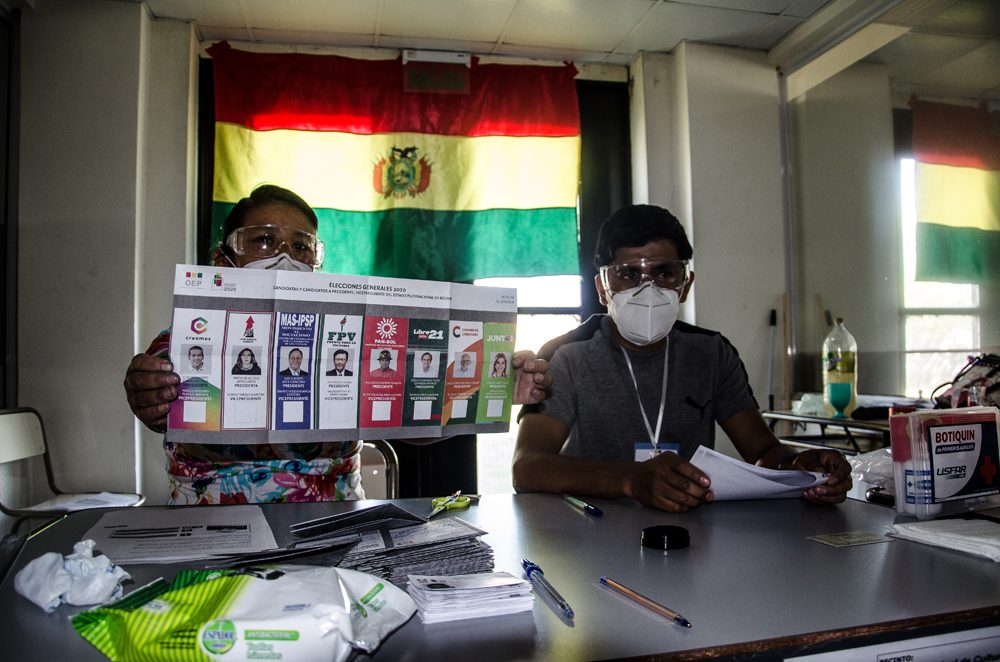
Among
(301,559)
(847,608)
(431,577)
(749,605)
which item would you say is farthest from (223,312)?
(847,608)

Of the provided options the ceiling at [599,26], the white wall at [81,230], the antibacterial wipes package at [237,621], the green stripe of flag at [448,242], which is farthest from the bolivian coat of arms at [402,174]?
the antibacterial wipes package at [237,621]

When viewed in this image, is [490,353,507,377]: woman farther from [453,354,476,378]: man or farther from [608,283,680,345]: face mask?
[608,283,680,345]: face mask

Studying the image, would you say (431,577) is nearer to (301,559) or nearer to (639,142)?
(301,559)

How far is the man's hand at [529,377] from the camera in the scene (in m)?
1.41

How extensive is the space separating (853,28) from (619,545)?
3.24 metres

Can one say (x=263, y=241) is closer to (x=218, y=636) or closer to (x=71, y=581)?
(x=71, y=581)

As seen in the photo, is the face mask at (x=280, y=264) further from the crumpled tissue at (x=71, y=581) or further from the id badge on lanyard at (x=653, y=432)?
the id badge on lanyard at (x=653, y=432)

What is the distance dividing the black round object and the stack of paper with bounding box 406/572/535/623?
1.04 ft

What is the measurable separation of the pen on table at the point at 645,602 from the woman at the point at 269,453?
0.63 meters

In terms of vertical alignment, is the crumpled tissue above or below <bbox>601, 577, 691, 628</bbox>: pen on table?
above

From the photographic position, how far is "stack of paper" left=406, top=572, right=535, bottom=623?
29.2 inches

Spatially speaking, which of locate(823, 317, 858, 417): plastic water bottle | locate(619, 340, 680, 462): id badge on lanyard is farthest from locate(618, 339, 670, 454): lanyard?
locate(823, 317, 858, 417): plastic water bottle

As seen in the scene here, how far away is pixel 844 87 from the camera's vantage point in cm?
331

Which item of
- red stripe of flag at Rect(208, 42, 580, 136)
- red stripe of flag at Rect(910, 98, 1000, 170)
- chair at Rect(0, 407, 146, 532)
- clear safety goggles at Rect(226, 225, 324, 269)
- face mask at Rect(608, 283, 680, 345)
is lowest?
chair at Rect(0, 407, 146, 532)
